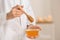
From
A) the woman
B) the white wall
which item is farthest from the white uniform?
the white wall

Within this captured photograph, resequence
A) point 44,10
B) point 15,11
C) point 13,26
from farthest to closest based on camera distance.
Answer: point 44,10
point 13,26
point 15,11

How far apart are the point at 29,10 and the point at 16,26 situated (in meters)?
0.17

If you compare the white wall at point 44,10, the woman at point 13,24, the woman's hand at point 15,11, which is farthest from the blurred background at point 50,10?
the woman's hand at point 15,11

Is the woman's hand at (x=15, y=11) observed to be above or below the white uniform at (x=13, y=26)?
above

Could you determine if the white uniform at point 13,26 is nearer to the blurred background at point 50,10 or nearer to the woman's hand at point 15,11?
the woman's hand at point 15,11

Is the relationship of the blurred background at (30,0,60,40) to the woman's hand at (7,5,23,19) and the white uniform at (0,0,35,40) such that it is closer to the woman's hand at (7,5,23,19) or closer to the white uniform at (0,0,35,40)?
the white uniform at (0,0,35,40)

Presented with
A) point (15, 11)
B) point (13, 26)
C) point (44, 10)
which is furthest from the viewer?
point (44, 10)

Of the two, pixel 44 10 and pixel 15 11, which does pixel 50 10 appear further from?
pixel 15 11

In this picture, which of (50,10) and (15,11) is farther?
(50,10)

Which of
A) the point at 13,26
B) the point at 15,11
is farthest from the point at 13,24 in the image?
the point at 15,11

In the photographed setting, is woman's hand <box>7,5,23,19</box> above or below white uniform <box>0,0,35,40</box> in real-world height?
above

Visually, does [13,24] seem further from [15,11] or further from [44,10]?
[44,10]

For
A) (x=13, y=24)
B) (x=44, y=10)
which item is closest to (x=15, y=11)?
(x=13, y=24)

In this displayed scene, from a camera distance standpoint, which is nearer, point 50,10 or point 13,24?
point 13,24
